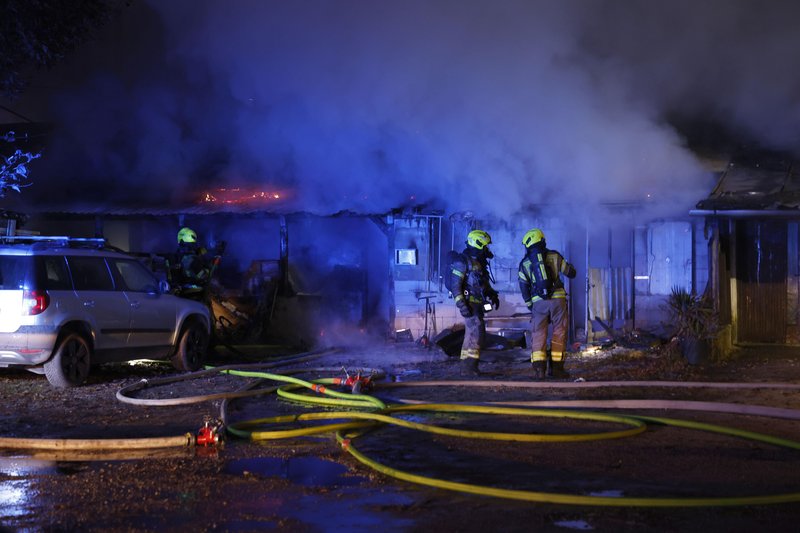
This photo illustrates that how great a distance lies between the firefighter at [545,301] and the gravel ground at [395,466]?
2.86ft

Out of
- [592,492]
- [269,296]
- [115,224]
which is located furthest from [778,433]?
[115,224]

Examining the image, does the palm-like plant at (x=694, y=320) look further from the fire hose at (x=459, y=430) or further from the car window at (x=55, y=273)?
the car window at (x=55, y=273)

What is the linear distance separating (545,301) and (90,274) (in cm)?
563

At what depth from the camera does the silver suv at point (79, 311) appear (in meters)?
8.20

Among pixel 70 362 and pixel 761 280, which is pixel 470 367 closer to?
pixel 70 362

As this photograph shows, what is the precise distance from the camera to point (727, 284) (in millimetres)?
12594

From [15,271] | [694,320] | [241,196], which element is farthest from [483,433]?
[241,196]

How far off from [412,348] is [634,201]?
4.51 metres

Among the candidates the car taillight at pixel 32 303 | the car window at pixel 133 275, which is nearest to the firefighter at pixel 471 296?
the car window at pixel 133 275

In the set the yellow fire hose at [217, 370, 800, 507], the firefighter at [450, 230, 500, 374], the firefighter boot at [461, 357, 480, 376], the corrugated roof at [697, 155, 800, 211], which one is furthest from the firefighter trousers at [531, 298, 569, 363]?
the corrugated roof at [697, 155, 800, 211]

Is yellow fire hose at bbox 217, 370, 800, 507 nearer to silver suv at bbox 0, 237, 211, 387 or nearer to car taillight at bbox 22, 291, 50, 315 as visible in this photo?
silver suv at bbox 0, 237, 211, 387

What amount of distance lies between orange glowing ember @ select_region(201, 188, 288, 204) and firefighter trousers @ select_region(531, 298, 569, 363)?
7624 mm

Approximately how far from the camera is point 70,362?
8.59 meters

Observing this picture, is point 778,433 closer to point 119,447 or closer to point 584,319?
point 119,447
